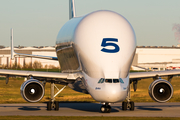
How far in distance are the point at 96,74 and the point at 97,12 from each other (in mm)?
4106

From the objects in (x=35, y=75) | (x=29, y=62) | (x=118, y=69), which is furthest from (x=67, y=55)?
(x=29, y=62)

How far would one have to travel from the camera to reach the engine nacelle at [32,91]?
2203 centimetres

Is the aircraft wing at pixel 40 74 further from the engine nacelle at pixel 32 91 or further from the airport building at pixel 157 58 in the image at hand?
the airport building at pixel 157 58

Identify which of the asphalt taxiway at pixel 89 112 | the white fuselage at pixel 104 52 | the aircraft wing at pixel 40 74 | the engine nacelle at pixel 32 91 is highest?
the white fuselage at pixel 104 52

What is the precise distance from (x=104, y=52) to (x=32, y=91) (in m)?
5.13

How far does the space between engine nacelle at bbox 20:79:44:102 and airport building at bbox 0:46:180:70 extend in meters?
99.8

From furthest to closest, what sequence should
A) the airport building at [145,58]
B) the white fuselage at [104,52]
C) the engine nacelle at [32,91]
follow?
the airport building at [145,58]
the engine nacelle at [32,91]
the white fuselage at [104,52]

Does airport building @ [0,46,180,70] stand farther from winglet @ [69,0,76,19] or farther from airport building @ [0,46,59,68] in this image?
winglet @ [69,0,76,19]

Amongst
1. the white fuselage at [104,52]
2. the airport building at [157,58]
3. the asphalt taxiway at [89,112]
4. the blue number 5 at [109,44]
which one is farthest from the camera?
the airport building at [157,58]

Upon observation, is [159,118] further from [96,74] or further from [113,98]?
[96,74]

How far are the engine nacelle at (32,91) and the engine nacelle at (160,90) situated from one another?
6.57m

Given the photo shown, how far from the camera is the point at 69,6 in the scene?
128ft

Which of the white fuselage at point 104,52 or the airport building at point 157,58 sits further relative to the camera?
the airport building at point 157,58

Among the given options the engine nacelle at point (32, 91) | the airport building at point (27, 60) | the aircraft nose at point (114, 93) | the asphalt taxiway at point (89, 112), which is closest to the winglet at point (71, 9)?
the asphalt taxiway at point (89, 112)
